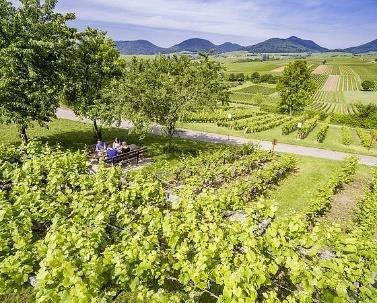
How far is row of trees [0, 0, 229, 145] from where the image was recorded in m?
20.1

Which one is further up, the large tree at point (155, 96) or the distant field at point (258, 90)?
the large tree at point (155, 96)

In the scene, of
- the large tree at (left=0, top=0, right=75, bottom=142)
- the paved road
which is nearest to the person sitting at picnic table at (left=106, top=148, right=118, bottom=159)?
the large tree at (left=0, top=0, right=75, bottom=142)

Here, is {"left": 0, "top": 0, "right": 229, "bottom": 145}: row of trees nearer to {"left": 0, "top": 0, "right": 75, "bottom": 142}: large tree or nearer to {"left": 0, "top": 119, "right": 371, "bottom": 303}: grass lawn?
{"left": 0, "top": 0, "right": 75, "bottom": 142}: large tree

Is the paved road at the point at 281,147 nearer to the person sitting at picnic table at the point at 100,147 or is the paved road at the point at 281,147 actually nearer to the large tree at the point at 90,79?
the large tree at the point at 90,79

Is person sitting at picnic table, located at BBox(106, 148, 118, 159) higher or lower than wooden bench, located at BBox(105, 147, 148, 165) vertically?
higher

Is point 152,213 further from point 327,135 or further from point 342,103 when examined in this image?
point 342,103

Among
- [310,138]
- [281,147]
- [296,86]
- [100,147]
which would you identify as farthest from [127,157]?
[296,86]

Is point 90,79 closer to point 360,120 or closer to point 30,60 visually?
point 30,60

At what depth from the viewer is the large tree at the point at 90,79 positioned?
914 inches

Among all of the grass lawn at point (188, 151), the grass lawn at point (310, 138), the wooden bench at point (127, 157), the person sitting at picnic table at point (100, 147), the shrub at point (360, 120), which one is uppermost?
the person sitting at picnic table at point (100, 147)

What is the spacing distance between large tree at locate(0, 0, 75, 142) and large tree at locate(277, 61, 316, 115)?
135ft

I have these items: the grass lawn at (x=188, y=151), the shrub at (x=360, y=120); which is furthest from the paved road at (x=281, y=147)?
the shrub at (x=360, y=120)

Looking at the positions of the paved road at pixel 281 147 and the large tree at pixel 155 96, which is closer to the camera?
the large tree at pixel 155 96

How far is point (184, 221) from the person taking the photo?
1042cm
